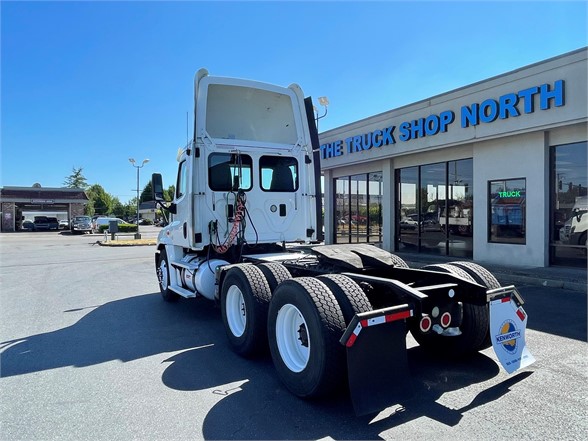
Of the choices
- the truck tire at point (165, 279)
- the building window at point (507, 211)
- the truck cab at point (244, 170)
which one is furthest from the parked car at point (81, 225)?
the building window at point (507, 211)

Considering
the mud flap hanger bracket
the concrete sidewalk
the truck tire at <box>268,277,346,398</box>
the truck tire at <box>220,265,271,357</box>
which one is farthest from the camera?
the concrete sidewalk

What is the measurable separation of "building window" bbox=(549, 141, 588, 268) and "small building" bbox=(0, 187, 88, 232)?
47.9 metres

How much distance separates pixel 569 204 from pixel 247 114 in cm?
845

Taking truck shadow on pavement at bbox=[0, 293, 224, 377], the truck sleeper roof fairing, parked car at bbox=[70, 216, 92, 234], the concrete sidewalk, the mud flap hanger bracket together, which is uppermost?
the truck sleeper roof fairing

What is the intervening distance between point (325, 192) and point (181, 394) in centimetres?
1548

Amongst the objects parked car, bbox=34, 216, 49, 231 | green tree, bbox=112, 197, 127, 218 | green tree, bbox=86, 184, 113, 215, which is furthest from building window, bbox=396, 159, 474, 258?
green tree, bbox=112, 197, 127, 218

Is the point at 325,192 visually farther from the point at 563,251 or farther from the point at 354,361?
the point at 354,361

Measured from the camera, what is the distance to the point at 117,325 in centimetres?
632

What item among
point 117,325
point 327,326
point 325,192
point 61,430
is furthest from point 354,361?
point 325,192

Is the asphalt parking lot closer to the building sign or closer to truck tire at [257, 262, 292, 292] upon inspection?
truck tire at [257, 262, 292, 292]

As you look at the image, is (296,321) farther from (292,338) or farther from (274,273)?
(274,273)

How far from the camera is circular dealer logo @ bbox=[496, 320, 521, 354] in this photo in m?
3.81

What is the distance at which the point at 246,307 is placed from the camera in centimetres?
473

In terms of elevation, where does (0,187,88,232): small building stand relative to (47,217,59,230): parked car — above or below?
above
